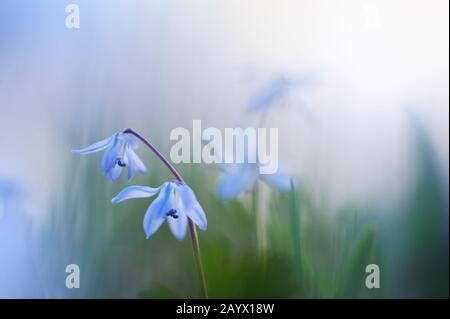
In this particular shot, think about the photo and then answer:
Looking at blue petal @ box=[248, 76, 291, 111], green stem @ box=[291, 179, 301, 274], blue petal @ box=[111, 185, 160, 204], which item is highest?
blue petal @ box=[248, 76, 291, 111]

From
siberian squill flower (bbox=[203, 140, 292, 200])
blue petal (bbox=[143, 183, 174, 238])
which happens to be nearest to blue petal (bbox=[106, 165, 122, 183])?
blue petal (bbox=[143, 183, 174, 238])

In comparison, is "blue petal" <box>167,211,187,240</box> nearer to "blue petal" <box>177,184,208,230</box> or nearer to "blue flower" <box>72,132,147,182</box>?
"blue petal" <box>177,184,208,230</box>

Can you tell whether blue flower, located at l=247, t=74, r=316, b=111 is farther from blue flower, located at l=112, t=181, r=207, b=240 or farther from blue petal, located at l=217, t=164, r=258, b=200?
blue flower, located at l=112, t=181, r=207, b=240

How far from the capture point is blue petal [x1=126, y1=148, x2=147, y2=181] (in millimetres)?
1345

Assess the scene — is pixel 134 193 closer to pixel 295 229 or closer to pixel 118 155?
pixel 118 155

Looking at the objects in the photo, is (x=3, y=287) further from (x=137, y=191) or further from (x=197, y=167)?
(x=197, y=167)

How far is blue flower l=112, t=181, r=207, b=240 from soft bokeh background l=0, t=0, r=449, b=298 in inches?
1.0

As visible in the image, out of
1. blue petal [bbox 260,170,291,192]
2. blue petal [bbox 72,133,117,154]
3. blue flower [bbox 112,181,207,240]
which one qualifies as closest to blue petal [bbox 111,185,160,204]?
blue flower [bbox 112,181,207,240]

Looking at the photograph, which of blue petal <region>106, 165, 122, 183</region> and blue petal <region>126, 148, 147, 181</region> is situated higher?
blue petal <region>126, 148, 147, 181</region>

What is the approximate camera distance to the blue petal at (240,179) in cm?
136

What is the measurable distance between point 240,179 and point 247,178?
0.02 metres
